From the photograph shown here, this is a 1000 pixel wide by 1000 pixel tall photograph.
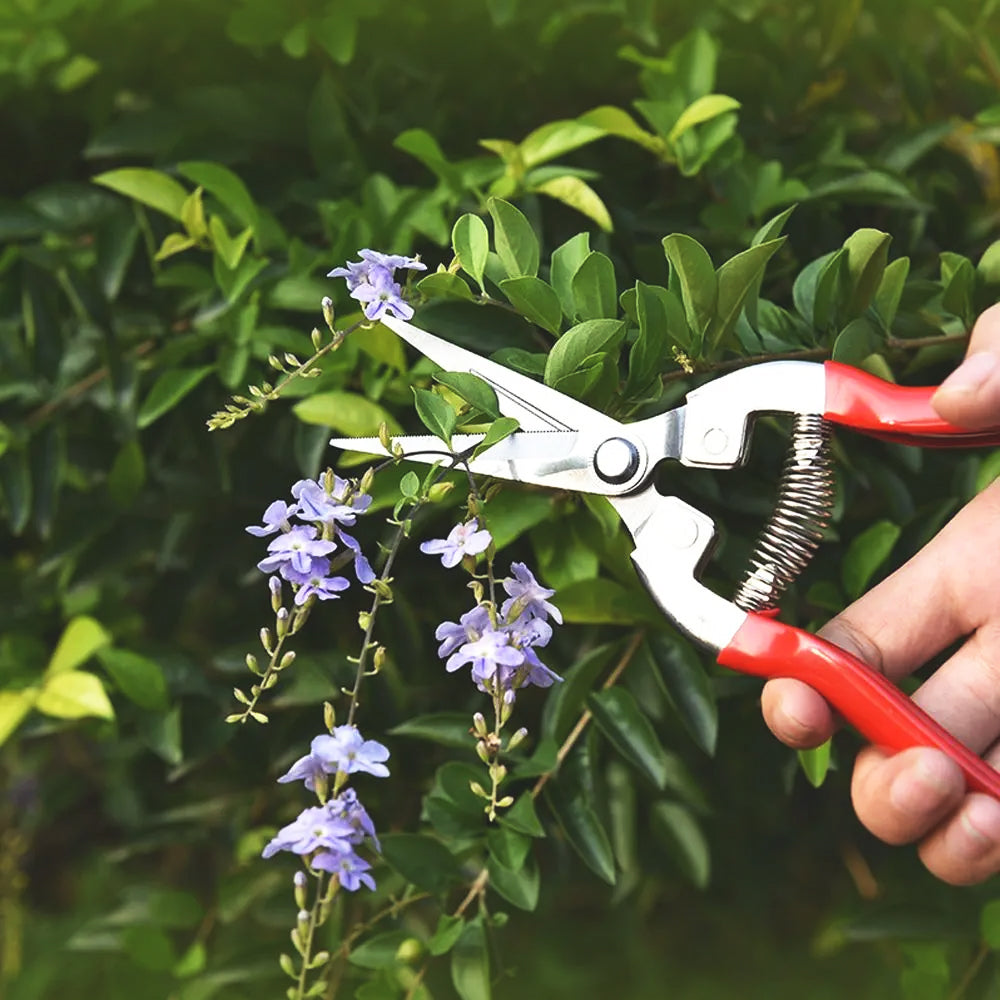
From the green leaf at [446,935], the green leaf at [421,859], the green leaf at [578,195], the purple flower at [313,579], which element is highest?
the green leaf at [578,195]

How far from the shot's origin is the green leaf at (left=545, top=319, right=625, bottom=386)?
83 centimetres

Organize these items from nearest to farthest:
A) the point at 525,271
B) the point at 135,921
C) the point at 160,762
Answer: the point at 525,271 → the point at 135,921 → the point at 160,762

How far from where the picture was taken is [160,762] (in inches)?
59.1

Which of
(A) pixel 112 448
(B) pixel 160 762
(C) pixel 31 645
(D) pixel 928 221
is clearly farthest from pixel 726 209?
(B) pixel 160 762

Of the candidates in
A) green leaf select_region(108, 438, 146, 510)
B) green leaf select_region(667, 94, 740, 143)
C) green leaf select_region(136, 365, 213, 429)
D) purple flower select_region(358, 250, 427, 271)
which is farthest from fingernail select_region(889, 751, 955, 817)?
green leaf select_region(108, 438, 146, 510)

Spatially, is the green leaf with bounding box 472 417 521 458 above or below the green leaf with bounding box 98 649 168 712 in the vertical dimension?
above

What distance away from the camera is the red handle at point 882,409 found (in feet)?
2.66

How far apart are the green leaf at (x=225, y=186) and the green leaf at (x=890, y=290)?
576mm

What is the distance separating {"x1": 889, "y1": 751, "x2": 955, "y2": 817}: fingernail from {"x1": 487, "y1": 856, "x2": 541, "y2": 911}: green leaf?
13.6 inches

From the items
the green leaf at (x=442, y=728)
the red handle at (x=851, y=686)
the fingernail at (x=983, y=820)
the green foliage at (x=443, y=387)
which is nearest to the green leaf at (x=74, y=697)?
the green foliage at (x=443, y=387)

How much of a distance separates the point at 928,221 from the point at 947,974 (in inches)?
29.4

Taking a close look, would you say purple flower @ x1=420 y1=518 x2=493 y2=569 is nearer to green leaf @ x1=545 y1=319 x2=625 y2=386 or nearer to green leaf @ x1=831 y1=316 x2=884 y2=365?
green leaf @ x1=545 y1=319 x2=625 y2=386

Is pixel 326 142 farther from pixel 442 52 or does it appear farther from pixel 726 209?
pixel 726 209

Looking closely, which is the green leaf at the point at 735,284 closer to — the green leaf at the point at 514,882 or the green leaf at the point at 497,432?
the green leaf at the point at 497,432
